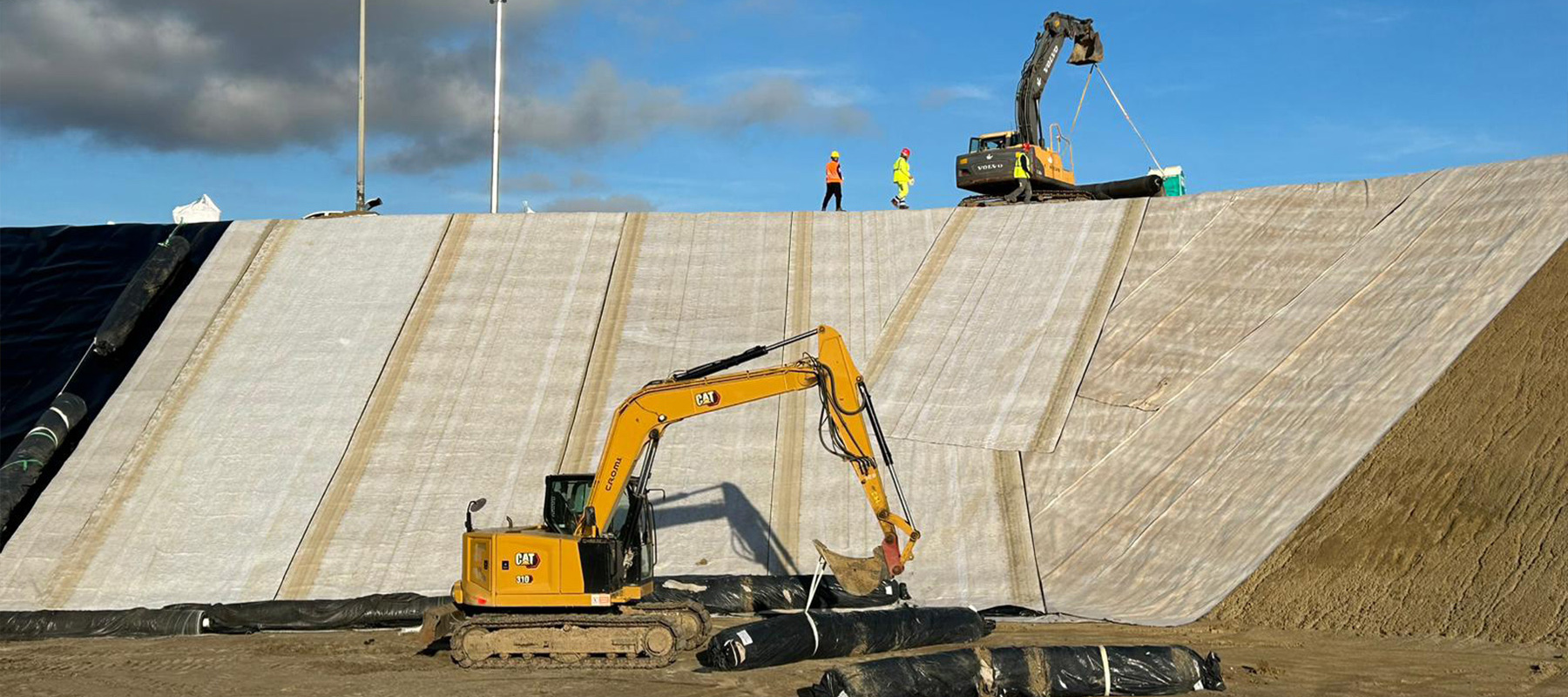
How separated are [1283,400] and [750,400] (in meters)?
10.8

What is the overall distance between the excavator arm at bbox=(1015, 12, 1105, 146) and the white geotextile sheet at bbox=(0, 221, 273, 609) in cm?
1844

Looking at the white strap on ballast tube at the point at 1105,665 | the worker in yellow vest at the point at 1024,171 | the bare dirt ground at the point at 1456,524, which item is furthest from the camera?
the worker in yellow vest at the point at 1024,171

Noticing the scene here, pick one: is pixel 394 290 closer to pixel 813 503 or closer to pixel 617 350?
pixel 617 350

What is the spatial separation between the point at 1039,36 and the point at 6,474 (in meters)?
24.0

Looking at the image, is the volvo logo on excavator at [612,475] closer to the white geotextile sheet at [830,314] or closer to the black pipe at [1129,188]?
the white geotextile sheet at [830,314]

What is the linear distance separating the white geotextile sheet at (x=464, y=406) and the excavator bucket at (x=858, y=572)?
695 centimetres

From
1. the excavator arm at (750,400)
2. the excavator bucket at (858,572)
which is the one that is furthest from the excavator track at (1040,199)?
the excavator arm at (750,400)

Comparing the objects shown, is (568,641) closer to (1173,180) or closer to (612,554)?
(612,554)

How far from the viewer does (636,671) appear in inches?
580

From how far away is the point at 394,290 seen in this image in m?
28.9

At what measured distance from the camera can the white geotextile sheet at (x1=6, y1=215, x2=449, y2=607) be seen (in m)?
21.4

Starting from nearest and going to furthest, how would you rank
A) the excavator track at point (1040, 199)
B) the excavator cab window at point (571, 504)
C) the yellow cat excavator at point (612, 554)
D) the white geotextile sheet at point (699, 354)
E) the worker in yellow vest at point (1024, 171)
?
1. the yellow cat excavator at point (612, 554)
2. the excavator cab window at point (571, 504)
3. the white geotextile sheet at point (699, 354)
4. the worker in yellow vest at point (1024, 171)
5. the excavator track at point (1040, 199)

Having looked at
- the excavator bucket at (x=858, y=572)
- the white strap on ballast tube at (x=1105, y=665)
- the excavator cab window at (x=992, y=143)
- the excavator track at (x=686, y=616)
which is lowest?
the white strap on ballast tube at (x=1105, y=665)

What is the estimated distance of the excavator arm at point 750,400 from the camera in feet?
50.8
